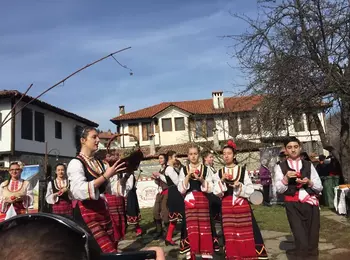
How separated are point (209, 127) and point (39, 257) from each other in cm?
3187

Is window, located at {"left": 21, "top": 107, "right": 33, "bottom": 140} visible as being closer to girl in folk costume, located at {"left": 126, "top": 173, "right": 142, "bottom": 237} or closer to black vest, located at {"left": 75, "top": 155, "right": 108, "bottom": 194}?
girl in folk costume, located at {"left": 126, "top": 173, "right": 142, "bottom": 237}

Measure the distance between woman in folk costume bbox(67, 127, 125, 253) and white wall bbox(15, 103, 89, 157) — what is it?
1635 centimetres

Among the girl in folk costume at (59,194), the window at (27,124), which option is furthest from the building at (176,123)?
the girl in folk costume at (59,194)

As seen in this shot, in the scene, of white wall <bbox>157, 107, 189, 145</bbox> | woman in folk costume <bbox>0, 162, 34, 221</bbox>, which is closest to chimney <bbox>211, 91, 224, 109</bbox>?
white wall <bbox>157, 107, 189, 145</bbox>

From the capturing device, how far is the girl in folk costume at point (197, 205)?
4.99m

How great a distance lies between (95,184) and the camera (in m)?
3.18

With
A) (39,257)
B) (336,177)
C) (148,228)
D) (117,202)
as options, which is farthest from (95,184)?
(336,177)

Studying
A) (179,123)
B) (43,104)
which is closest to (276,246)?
(43,104)

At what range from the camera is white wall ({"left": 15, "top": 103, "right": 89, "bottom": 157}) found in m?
18.7

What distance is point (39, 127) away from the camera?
20.9 m

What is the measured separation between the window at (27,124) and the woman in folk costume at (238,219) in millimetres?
16779

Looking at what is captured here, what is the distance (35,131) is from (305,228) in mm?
18677

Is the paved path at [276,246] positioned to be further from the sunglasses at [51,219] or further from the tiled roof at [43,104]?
the tiled roof at [43,104]

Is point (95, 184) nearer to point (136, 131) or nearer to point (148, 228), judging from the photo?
point (148, 228)
